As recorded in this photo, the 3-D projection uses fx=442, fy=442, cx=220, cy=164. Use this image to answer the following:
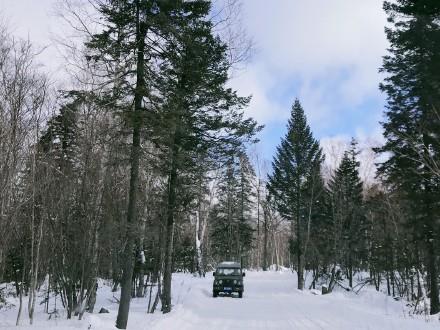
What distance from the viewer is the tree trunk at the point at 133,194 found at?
477 inches

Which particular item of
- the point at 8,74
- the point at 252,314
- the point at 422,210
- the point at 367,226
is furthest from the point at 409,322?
the point at 367,226

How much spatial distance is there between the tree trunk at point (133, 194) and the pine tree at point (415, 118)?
11244 millimetres

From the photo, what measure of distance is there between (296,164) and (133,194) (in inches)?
1095

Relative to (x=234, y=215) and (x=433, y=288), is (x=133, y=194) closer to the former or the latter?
(x=433, y=288)

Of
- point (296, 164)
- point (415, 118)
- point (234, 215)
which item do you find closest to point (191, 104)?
point (415, 118)

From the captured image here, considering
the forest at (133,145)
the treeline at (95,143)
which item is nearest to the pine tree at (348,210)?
the forest at (133,145)

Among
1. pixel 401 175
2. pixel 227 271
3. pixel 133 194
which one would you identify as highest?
pixel 401 175

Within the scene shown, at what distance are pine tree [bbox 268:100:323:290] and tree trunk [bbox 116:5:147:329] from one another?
85.3 ft

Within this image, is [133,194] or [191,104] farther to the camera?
[191,104]

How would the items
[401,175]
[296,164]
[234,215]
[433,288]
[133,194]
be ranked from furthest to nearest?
[234,215] → [296,164] → [401,175] → [433,288] → [133,194]

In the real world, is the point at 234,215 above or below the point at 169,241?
above

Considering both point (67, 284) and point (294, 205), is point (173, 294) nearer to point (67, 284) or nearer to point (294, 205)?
point (67, 284)

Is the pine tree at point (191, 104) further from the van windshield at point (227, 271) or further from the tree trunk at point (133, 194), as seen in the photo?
the van windshield at point (227, 271)

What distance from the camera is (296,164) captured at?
3891cm
